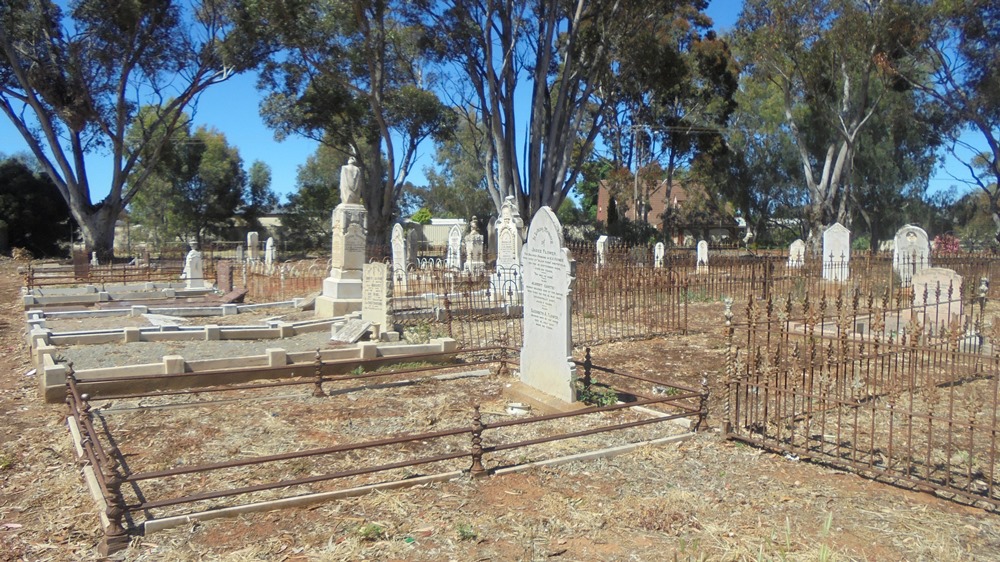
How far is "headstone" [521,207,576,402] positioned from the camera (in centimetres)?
719

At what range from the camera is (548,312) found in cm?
745

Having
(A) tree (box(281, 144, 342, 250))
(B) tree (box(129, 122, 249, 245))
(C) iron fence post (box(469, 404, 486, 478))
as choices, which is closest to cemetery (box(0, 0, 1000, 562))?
(C) iron fence post (box(469, 404, 486, 478))

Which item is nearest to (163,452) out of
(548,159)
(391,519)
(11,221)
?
(391,519)

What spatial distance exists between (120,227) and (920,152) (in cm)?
6188

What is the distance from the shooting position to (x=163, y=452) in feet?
19.0

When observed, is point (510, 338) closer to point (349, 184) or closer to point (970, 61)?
point (349, 184)

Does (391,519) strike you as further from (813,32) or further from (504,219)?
(813,32)

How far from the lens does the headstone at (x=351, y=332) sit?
10539 mm

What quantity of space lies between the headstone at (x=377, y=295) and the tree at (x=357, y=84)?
55.4 ft

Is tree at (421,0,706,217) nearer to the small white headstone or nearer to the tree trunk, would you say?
the small white headstone

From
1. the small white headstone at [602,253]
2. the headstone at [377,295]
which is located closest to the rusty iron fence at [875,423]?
the headstone at [377,295]

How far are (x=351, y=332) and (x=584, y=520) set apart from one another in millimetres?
6865

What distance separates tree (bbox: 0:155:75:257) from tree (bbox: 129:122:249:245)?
738cm

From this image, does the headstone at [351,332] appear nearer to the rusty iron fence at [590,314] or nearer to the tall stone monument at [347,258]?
the rusty iron fence at [590,314]
